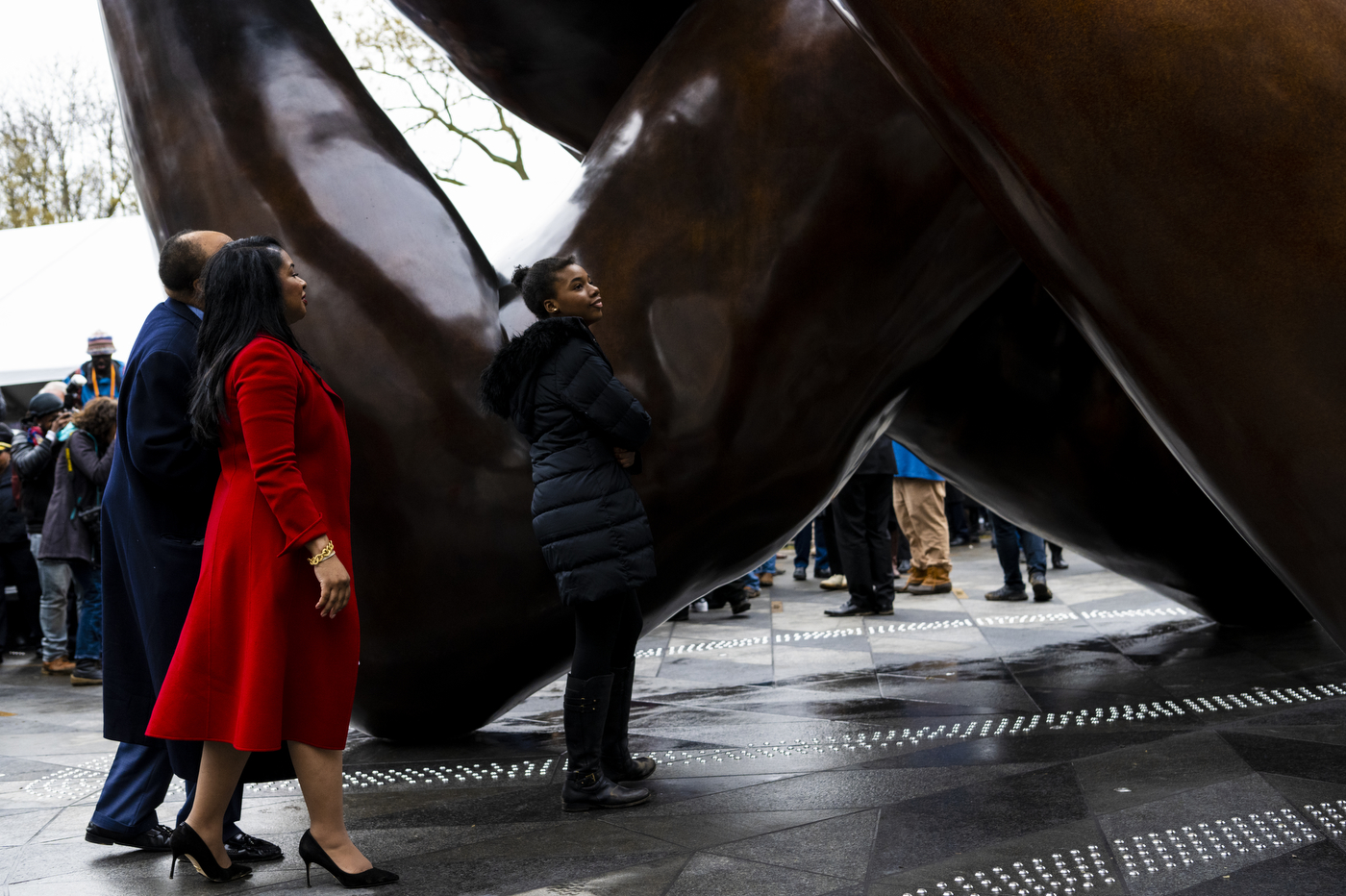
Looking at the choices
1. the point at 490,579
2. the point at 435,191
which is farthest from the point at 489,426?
the point at 435,191

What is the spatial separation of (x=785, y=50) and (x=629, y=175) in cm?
79

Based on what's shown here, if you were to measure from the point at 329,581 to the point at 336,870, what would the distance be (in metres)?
0.87

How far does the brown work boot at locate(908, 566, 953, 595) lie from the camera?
35.2 feet

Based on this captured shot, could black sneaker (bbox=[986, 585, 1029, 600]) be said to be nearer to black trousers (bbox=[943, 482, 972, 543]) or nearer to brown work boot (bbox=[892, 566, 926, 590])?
brown work boot (bbox=[892, 566, 926, 590])

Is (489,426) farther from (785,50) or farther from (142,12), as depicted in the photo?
(142,12)

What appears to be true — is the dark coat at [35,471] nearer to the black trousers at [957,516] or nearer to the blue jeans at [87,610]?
the blue jeans at [87,610]

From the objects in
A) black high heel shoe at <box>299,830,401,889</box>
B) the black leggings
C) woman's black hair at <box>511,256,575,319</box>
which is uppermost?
woman's black hair at <box>511,256,575,319</box>

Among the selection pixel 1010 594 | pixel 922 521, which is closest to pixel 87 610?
pixel 922 521

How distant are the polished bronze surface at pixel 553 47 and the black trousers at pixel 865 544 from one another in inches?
153

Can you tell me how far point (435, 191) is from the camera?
17.3 feet

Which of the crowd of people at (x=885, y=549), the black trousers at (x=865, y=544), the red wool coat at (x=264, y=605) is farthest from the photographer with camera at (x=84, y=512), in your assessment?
the red wool coat at (x=264, y=605)

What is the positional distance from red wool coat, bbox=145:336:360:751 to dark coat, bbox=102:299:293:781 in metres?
0.32

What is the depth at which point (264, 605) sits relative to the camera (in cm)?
348

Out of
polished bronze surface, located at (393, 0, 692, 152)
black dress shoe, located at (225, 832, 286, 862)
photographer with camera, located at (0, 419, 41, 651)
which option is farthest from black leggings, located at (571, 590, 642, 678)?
photographer with camera, located at (0, 419, 41, 651)
